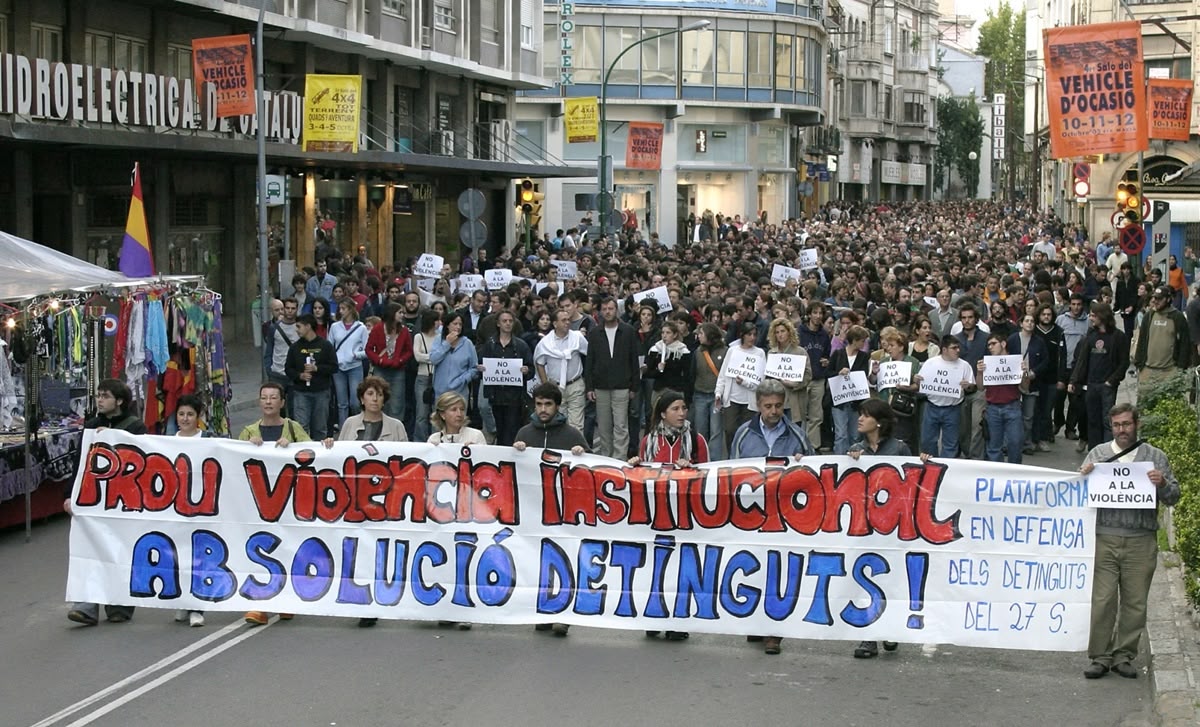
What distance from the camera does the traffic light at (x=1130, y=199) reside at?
26562 millimetres

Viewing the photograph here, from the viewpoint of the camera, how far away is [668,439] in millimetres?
10688

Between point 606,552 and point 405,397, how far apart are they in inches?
297

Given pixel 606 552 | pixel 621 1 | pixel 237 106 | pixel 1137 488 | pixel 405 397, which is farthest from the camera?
pixel 621 1

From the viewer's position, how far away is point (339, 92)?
95.3ft

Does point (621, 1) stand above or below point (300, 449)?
above

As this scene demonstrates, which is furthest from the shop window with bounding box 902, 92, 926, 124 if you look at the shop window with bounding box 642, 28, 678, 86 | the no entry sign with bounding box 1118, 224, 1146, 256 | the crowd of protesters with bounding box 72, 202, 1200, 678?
the crowd of protesters with bounding box 72, 202, 1200, 678

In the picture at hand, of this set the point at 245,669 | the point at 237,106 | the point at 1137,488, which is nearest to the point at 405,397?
the point at 245,669

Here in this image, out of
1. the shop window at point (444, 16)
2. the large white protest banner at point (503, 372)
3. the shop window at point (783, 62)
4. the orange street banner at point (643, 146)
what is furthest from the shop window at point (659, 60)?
the large white protest banner at point (503, 372)

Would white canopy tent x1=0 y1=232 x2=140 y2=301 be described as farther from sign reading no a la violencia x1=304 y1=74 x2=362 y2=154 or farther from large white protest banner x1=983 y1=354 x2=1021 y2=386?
sign reading no a la violencia x1=304 y1=74 x2=362 y2=154

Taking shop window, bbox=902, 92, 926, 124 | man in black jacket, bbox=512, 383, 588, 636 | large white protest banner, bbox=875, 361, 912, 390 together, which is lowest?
man in black jacket, bbox=512, 383, 588, 636

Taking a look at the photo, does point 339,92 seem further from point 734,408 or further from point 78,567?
point 78,567

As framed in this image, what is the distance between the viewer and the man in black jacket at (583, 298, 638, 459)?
16484mm

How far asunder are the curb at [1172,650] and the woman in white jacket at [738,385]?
4.73 m

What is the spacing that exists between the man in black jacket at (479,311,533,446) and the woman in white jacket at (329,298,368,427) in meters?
1.45
